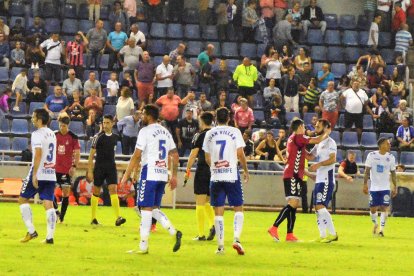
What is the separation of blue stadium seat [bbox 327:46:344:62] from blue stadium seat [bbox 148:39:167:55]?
521 cm

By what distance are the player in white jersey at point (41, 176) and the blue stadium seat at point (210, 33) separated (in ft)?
67.8

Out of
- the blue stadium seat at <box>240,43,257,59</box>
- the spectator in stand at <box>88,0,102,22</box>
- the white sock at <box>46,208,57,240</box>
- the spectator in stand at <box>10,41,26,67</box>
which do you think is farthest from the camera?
the blue stadium seat at <box>240,43,257,59</box>

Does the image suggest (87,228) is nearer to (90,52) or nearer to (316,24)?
(90,52)

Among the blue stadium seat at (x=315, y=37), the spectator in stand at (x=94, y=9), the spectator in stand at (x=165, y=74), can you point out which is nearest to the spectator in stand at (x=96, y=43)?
the spectator in stand at (x=94, y=9)

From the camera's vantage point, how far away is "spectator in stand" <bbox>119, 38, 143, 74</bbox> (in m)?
37.9

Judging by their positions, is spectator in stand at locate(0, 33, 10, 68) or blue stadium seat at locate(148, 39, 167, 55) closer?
spectator in stand at locate(0, 33, 10, 68)

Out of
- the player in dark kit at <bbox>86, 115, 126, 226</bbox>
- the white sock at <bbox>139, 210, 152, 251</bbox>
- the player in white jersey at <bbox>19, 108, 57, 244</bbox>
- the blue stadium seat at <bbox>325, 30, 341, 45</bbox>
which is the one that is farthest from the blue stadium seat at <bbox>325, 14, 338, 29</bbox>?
the white sock at <bbox>139, 210, 152, 251</bbox>

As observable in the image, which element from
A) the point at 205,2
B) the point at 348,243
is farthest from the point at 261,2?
the point at 348,243

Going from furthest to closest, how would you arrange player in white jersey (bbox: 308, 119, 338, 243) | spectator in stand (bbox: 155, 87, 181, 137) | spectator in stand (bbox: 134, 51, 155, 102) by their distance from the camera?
spectator in stand (bbox: 134, 51, 155, 102) → spectator in stand (bbox: 155, 87, 181, 137) → player in white jersey (bbox: 308, 119, 338, 243)

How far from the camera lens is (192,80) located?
37688mm

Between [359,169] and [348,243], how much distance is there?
1298 cm

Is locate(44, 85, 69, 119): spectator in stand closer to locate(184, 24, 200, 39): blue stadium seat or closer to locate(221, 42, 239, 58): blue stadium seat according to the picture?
locate(184, 24, 200, 39): blue stadium seat

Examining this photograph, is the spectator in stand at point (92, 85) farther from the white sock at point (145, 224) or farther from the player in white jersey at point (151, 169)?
the white sock at point (145, 224)

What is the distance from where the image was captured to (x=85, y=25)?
40250 mm
